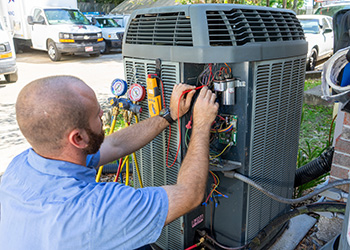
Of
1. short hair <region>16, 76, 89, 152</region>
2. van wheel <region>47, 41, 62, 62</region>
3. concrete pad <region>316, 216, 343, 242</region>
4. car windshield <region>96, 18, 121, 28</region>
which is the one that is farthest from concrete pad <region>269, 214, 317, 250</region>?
car windshield <region>96, 18, 121, 28</region>

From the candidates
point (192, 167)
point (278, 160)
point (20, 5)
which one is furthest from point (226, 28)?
point (20, 5)

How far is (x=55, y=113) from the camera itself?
1.21 metres

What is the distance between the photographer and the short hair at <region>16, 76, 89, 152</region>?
1206 mm

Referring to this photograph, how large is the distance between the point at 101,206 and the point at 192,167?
46cm

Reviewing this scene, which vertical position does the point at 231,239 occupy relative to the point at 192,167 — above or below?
below

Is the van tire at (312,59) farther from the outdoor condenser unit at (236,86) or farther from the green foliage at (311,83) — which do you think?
the outdoor condenser unit at (236,86)

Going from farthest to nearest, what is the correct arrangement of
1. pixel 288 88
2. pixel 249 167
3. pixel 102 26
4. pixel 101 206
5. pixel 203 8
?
pixel 102 26
pixel 288 88
pixel 249 167
pixel 203 8
pixel 101 206

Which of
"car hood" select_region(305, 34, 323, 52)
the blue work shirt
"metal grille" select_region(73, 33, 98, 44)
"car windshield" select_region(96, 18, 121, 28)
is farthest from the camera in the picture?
"car windshield" select_region(96, 18, 121, 28)

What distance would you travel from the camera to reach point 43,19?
11.5 m

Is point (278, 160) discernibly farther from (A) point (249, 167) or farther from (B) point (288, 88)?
(B) point (288, 88)

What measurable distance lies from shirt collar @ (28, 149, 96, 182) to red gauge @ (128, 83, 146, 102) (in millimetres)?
645

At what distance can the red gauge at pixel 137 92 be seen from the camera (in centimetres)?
185

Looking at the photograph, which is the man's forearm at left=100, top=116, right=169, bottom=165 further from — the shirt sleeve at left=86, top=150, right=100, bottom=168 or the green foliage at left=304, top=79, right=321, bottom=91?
the green foliage at left=304, top=79, right=321, bottom=91

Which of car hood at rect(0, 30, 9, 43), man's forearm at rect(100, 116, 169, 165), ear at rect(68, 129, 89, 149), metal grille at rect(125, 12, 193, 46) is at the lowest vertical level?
man's forearm at rect(100, 116, 169, 165)
